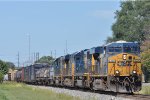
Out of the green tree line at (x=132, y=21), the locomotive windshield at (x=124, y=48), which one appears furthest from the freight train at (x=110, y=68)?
the green tree line at (x=132, y=21)

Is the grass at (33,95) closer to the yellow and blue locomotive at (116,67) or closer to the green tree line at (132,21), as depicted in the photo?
the yellow and blue locomotive at (116,67)

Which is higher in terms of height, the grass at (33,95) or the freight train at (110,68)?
the freight train at (110,68)

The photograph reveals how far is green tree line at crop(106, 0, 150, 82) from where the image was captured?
85.2m

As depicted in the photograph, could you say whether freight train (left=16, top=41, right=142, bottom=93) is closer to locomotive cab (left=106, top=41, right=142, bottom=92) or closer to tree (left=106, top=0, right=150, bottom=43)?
locomotive cab (left=106, top=41, right=142, bottom=92)

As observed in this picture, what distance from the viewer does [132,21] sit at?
3506 inches

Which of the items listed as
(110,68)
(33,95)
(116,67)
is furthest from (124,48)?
(33,95)

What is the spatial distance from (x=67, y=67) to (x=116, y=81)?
16.2 metres

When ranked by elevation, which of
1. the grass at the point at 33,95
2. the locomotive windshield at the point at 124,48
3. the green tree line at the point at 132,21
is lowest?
the grass at the point at 33,95

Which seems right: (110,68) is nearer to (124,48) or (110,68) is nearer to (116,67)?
(116,67)

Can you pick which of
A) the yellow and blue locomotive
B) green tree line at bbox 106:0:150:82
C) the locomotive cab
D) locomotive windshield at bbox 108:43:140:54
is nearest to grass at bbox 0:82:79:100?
the yellow and blue locomotive

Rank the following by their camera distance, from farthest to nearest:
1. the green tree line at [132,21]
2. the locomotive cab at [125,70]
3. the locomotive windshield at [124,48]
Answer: the green tree line at [132,21] → the locomotive windshield at [124,48] → the locomotive cab at [125,70]

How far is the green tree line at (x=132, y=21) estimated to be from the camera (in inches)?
3354

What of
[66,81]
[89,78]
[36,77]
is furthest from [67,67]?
[36,77]

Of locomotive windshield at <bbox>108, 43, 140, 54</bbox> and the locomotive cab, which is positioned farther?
locomotive windshield at <bbox>108, 43, 140, 54</bbox>
